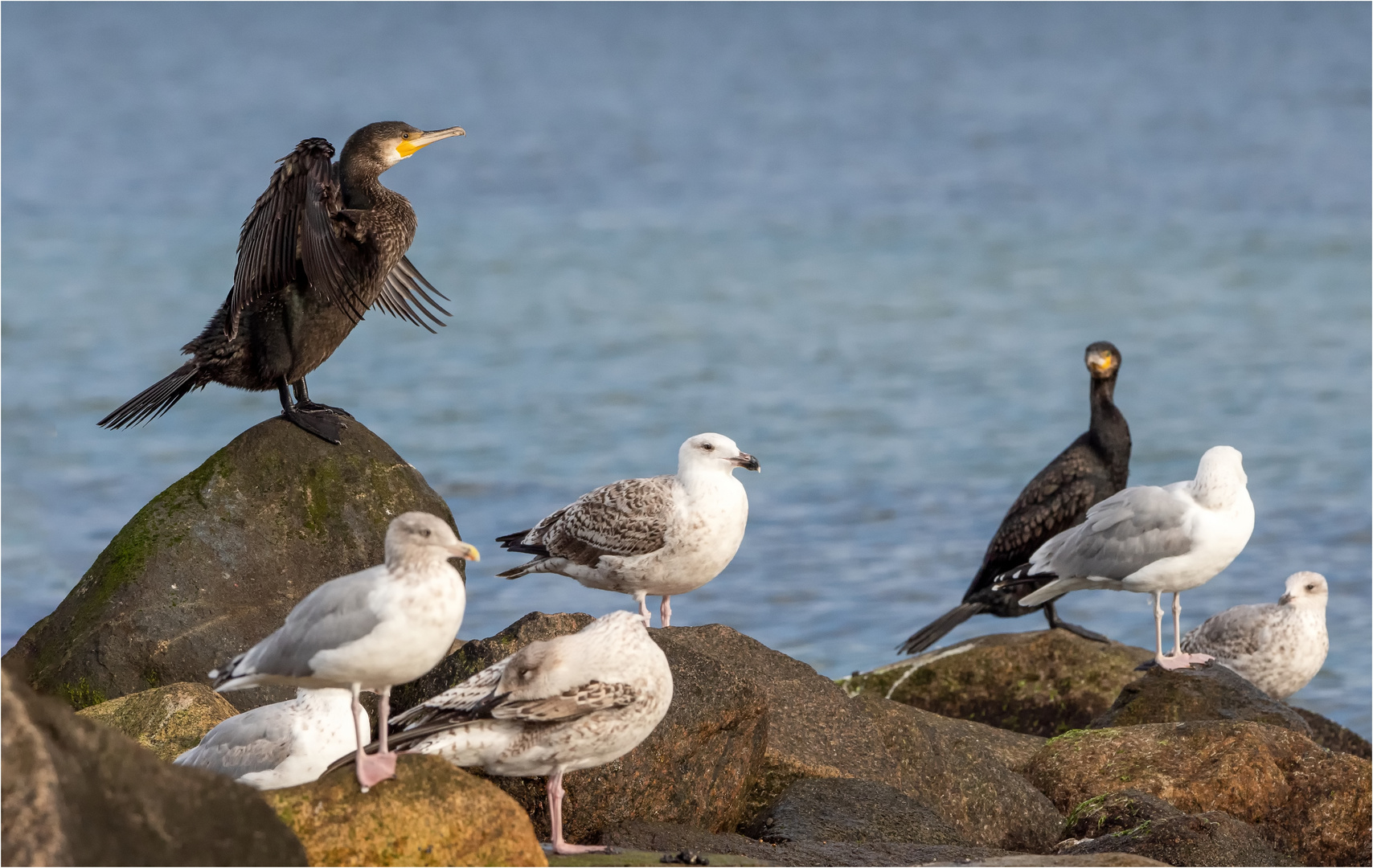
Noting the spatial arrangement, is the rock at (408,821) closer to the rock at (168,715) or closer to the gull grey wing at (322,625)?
the gull grey wing at (322,625)

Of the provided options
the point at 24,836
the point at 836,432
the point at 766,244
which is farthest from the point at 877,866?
the point at 766,244

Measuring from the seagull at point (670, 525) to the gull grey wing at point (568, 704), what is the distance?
2186 millimetres

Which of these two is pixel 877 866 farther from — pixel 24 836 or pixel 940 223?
pixel 940 223

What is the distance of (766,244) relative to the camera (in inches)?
1143

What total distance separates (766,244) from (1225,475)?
19892 millimetres

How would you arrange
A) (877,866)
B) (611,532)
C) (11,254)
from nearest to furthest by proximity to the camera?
1. (877,866)
2. (611,532)
3. (11,254)

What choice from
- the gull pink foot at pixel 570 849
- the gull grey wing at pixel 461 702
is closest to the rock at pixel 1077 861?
the gull pink foot at pixel 570 849

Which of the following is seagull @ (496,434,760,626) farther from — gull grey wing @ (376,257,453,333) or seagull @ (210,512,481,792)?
seagull @ (210,512,481,792)

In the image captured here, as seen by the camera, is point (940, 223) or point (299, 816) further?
point (940, 223)

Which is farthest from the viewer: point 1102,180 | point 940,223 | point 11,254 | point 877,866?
point 1102,180

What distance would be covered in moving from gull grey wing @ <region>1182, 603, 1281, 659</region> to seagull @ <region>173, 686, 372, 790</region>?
5785 millimetres

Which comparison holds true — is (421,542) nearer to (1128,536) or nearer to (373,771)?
(373,771)

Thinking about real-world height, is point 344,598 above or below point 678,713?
above

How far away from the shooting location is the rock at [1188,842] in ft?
22.5
